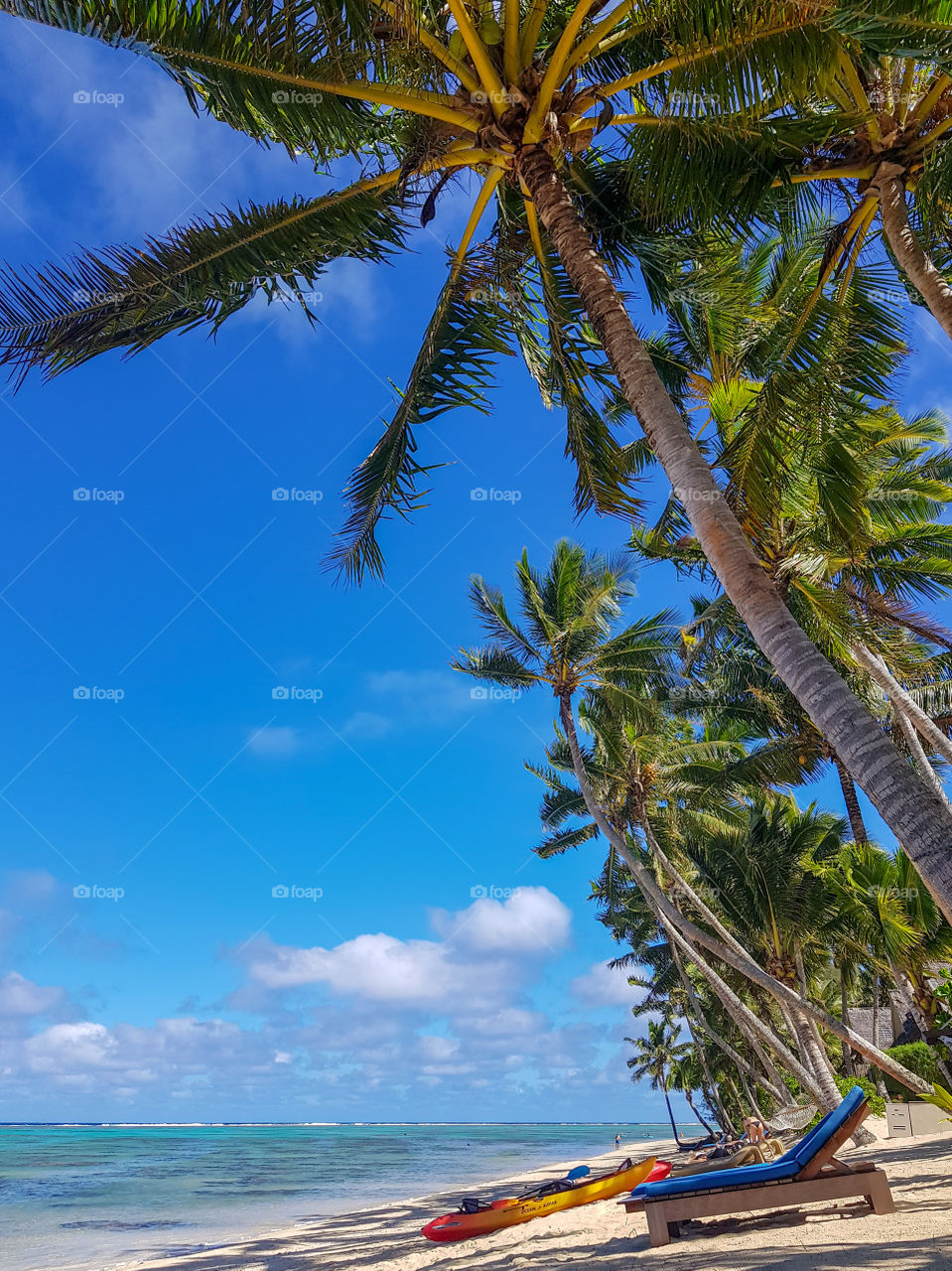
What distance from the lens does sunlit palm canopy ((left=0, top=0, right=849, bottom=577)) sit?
500cm

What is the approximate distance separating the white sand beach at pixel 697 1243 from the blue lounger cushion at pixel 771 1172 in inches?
13.5

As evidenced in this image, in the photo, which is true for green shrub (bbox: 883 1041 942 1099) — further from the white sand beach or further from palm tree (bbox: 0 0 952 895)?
palm tree (bbox: 0 0 952 895)

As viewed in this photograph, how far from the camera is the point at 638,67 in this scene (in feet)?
21.7

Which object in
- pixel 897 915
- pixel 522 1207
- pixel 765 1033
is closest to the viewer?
pixel 522 1207

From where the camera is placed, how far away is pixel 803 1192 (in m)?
6.09

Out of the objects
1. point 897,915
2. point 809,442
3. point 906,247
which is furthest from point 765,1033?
point 906,247

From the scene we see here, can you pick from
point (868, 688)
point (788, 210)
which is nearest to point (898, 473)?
point (868, 688)

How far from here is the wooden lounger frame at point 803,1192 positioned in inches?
239

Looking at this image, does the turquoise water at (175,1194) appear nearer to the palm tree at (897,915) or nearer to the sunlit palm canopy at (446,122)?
the palm tree at (897,915)

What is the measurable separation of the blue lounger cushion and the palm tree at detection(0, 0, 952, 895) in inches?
147

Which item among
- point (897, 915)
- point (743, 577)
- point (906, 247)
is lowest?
point (743, 577)

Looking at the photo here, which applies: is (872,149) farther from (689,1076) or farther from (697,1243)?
(689,1076)

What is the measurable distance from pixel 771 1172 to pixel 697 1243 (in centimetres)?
79

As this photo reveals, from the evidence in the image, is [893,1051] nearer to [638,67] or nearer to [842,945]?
[842,945]
